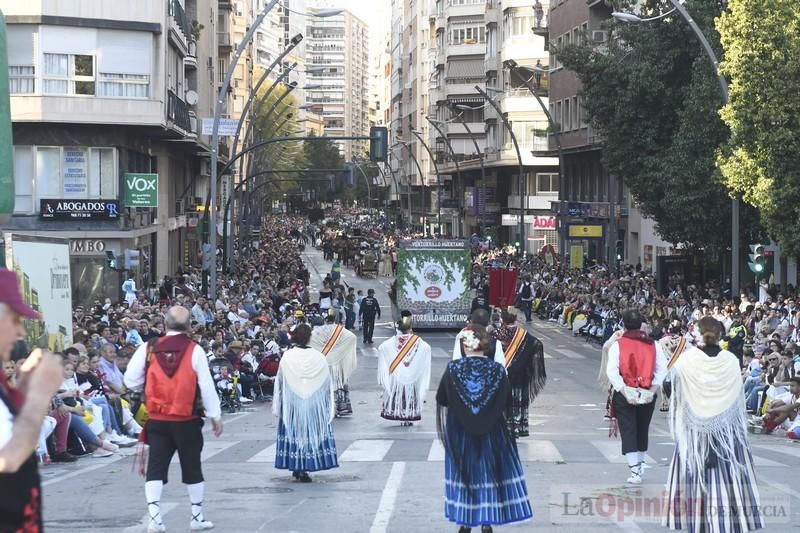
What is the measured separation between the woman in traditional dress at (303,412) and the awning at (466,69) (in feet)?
319

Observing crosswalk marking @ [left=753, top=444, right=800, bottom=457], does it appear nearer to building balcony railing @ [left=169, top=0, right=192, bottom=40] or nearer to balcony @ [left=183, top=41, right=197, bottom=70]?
building balcony railing @ [left=169, top=0, right=192, bottom=40]

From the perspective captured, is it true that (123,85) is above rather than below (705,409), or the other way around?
above

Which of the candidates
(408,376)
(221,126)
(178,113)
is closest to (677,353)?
(408,376)

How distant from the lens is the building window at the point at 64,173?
131 feet

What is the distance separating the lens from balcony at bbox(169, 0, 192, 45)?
1887 inches

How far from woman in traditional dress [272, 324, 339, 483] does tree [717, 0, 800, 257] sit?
1875cm

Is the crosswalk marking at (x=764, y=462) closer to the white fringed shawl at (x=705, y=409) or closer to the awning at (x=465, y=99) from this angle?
the white fringed shawl at (x=705, y=409)

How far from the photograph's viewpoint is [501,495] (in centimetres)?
1034

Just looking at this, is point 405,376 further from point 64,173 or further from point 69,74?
point 69,74

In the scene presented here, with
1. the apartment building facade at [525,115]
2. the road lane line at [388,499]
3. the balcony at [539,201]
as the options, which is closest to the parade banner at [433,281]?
the road lane line at [388,499]

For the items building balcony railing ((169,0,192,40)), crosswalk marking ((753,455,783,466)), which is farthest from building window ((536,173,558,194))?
crosswalk marking ((753,455,783,466))

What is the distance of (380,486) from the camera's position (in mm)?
13602

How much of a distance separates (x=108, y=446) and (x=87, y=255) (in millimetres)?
23884

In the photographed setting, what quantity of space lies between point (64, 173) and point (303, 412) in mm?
28283
